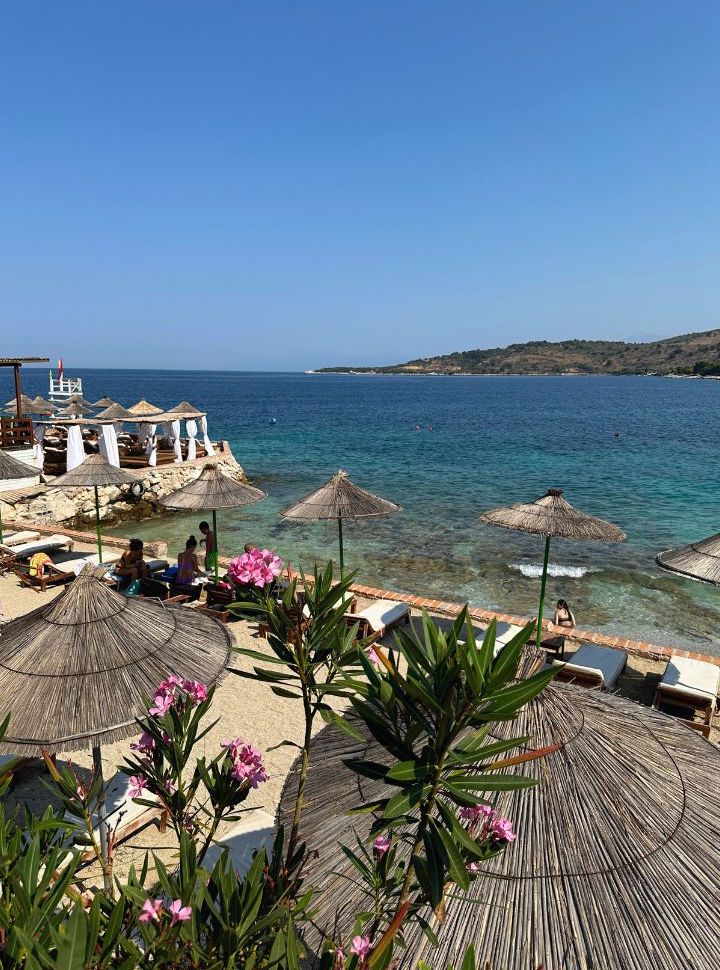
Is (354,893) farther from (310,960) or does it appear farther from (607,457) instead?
(607,457)

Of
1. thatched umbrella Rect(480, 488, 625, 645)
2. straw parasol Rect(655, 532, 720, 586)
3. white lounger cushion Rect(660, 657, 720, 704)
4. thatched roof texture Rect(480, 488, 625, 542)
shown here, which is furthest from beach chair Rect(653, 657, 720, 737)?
thatched roof texture Rect(480, 488, 625, 542)

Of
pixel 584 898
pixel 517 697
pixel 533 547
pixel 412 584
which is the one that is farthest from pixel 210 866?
pixel 533 547

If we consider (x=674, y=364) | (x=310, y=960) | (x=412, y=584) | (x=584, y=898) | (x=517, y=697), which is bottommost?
(x=412, y=584)

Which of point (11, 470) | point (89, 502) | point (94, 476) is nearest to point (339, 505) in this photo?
point (94, 476)

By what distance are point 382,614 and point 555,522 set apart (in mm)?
2903

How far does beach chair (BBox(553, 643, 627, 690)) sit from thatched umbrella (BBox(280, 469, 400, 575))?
3.59 meters

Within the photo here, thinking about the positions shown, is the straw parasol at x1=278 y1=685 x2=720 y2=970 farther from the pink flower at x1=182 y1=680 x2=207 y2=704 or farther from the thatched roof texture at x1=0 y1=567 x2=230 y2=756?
the thatched roof texture at x1=0 y1=567 x2=230 y2=756

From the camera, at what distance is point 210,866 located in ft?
11.6

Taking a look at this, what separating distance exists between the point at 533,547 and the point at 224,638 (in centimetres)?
1330

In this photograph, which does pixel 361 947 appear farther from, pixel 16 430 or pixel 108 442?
pixel 16 430

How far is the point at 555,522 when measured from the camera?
304 inches

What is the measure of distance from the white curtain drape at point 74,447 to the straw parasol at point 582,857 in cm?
1749

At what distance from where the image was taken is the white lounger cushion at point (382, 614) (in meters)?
A: 8.08

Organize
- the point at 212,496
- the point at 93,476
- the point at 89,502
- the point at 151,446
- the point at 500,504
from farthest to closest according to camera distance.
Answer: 1. the point at 151,446
2. the point at 500,504
3. the point at 89,502
4. the point at 93,476
5. the point at 212,496
